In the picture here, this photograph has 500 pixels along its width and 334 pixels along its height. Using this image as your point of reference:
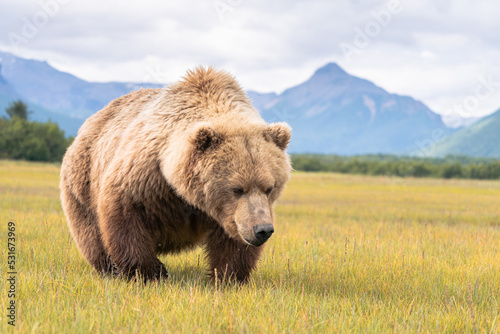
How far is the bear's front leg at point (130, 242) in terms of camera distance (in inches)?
176

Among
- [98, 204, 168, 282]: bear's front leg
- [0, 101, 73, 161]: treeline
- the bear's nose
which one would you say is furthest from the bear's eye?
[0, 101, 73, 161]: treeline

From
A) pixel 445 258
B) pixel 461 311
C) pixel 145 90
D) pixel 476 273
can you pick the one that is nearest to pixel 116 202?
pixel 145 90

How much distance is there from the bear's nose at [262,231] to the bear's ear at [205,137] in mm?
862

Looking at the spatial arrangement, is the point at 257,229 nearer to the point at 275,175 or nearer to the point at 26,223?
the point at 275,175

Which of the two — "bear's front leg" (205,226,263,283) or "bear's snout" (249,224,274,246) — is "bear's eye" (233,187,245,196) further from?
"bear's front leg" (205,226,263,283)

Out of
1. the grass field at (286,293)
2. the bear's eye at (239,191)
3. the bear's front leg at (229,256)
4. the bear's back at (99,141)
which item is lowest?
the grass field at (286,293)

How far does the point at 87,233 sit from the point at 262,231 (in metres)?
2.61

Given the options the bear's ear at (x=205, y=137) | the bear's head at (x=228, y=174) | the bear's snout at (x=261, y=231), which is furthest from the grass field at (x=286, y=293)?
the bear's ear at (x=205, y=137)

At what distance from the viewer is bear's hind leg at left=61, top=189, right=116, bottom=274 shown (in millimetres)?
5316

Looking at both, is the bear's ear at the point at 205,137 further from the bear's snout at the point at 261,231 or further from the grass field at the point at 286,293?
the grass field at the point at 286,293

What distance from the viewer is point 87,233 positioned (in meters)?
5.48

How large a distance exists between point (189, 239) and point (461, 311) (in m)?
2.58

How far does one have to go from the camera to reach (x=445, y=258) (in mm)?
6379

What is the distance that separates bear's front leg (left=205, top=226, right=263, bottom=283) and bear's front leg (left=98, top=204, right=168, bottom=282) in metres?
0.56
